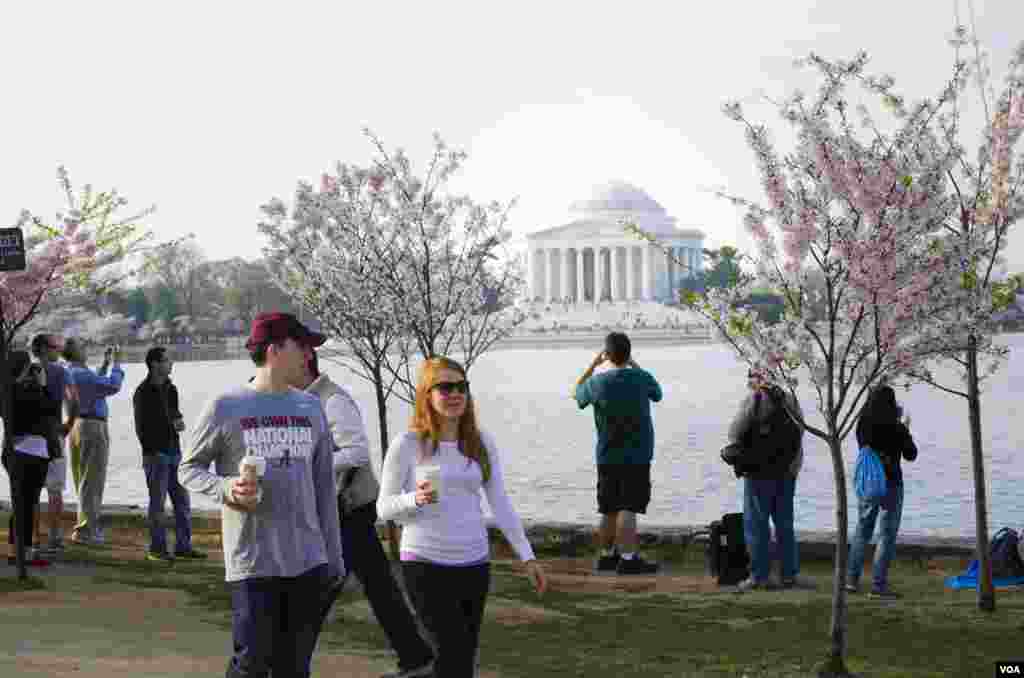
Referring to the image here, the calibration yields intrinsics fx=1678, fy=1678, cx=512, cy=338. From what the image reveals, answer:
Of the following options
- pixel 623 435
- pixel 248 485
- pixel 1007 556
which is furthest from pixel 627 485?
pixel 248 485

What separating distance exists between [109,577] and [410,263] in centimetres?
477

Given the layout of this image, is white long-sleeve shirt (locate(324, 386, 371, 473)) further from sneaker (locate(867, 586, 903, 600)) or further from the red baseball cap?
sneaker (locate(867, 586, 903, 600))

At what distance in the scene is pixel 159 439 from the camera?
12.1m

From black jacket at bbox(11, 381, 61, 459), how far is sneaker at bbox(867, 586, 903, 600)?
5.71 m

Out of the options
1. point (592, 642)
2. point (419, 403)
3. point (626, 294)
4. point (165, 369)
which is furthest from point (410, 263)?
point (626, 294)

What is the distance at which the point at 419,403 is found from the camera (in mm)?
5895

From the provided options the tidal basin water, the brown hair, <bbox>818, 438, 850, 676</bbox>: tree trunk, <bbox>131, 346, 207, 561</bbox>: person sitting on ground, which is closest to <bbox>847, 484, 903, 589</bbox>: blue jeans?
the tidal basin water

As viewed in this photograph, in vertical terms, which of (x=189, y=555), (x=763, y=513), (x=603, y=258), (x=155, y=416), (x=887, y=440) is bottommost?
(x=189, y=555)

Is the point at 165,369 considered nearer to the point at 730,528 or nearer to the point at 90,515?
the point at 90,515

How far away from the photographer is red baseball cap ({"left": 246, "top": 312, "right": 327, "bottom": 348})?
5406 mm

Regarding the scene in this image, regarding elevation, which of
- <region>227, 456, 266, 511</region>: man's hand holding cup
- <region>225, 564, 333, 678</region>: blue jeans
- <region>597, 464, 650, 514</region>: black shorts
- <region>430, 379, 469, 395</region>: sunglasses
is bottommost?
<region>225, 564, 333, 678</region>: blue jeans

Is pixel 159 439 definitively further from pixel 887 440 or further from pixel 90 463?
pixel 887 440

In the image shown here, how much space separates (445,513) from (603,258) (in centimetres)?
14632

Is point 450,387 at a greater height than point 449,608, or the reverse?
point 450,387
